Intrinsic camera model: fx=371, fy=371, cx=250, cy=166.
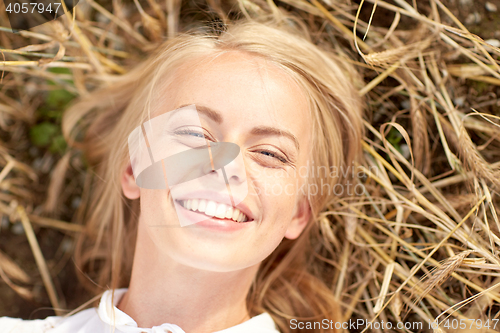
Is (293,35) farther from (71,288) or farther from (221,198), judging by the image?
(71,288)

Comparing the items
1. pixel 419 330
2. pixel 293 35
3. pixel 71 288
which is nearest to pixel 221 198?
pixel 293 35

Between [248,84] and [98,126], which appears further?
[98,126]

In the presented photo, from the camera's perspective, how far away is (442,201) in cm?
224

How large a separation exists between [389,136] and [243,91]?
1221mm

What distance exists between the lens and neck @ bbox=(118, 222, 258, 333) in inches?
77.2

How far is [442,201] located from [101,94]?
234cm

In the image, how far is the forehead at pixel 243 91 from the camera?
1722 mm

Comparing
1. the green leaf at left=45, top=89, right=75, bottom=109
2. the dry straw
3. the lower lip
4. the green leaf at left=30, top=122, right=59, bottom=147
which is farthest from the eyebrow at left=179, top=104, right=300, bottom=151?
the green leaf at left=30, top=122, right=59, bottom=147

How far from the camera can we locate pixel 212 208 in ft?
5.78

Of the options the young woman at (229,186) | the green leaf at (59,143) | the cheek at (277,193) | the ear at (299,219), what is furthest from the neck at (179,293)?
the green leaf at (59,143)

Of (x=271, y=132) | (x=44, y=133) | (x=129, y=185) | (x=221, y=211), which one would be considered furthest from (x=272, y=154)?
(x=44, y=133)

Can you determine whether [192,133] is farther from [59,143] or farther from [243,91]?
[59,143]

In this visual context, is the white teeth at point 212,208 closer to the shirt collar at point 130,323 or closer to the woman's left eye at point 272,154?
the woman's left eye at point 272,154

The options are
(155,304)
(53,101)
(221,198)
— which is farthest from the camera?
(53,101)
